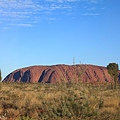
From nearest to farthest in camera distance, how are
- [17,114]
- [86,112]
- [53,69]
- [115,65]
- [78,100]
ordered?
[86,112] → [78,100] → [17,114] → [115,65] → [53,69]

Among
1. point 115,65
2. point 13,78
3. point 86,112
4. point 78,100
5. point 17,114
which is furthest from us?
point 13,78

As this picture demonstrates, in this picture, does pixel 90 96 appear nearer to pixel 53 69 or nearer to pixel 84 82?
pixel 84 82

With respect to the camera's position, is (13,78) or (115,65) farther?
(13,78)

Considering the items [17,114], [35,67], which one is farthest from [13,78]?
[17,114]

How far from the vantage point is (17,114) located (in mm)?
14195

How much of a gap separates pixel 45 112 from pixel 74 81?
5.81 feet

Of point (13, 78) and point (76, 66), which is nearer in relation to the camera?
point (76, 66)

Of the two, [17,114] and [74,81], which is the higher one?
[74,81]

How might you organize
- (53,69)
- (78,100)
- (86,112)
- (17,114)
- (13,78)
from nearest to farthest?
(86,112) → (78,100) → (17,114) → (53,69) → (13,78)

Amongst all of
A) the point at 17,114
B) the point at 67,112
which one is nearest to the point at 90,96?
the point at 67,112

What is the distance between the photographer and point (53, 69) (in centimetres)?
15250

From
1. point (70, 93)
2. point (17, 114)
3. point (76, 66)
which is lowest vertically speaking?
point (17, 114)

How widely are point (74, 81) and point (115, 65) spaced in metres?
41.2

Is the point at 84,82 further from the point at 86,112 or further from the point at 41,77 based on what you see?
the point at 41,77
